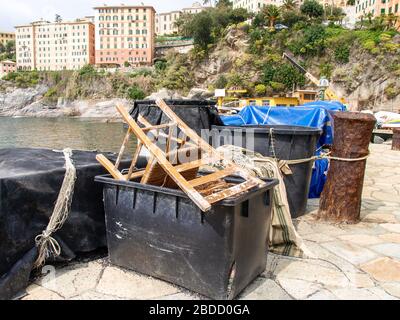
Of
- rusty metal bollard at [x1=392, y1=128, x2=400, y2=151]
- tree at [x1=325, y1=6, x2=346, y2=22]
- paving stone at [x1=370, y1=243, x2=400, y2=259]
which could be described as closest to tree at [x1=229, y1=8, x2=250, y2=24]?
tree at [x1=325, y1=6, x2=346, y2=22]

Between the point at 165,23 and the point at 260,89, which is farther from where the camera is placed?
the point at 165,23

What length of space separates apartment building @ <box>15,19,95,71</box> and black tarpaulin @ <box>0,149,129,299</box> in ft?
382

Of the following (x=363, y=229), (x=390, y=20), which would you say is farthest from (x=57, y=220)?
(x=390, y=20)

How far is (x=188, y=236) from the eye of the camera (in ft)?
9.18

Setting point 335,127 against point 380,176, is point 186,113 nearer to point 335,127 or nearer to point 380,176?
point 335,127

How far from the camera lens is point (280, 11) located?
7081 centimetres

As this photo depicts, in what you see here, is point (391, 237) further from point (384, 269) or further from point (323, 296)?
point (323, 296)

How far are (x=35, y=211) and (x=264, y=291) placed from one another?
2.11m

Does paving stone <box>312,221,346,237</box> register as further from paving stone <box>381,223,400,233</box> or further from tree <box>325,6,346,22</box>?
tree <box>325,6,346,22</box>

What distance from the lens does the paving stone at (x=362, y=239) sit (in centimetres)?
419

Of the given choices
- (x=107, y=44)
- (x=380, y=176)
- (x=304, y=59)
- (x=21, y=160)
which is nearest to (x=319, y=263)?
(x=21, y=160)

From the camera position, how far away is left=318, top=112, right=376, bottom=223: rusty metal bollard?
4648 mm

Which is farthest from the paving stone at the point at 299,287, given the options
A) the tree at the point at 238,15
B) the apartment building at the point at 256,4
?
the apartment building at the point at 256,4
